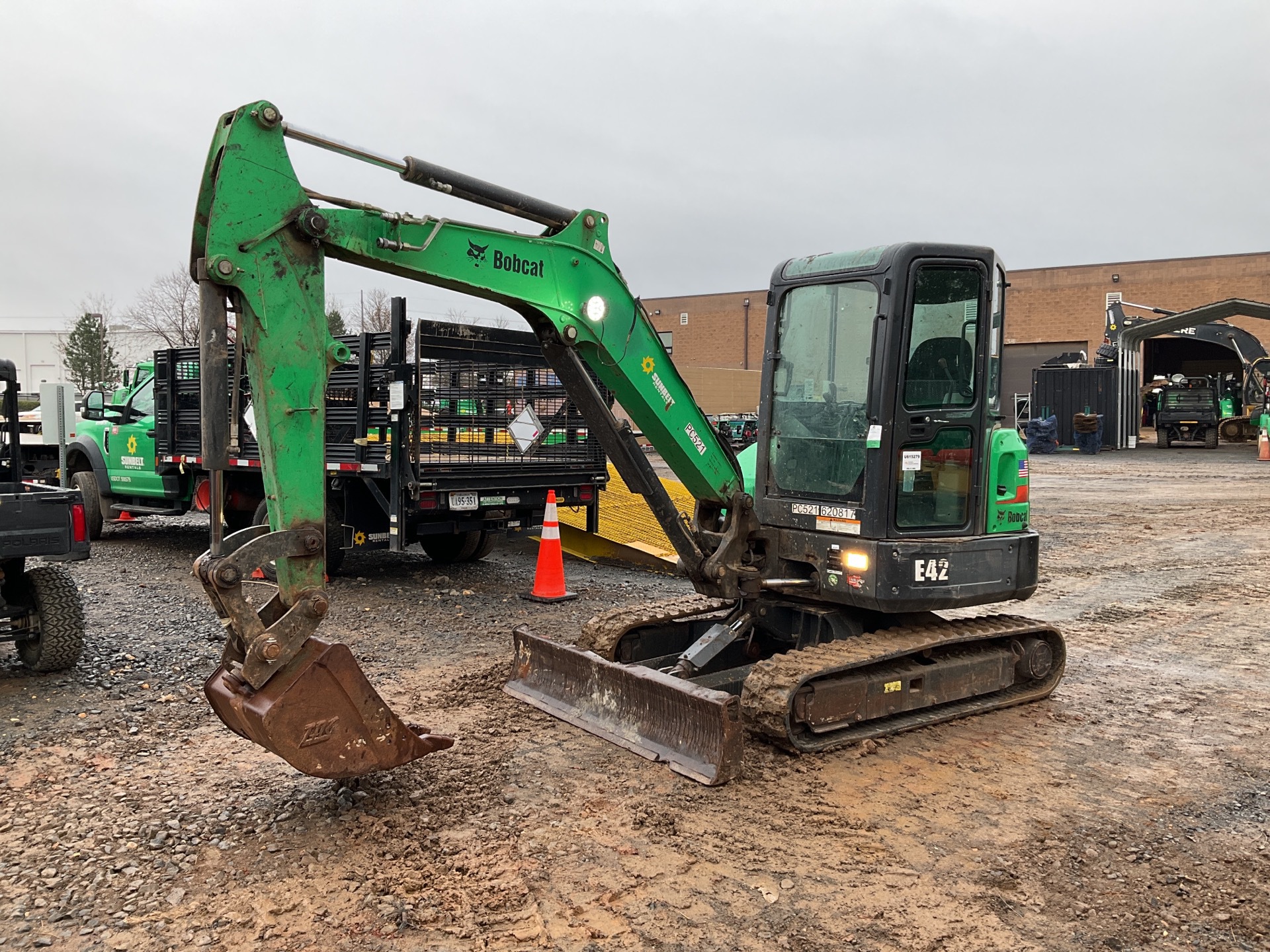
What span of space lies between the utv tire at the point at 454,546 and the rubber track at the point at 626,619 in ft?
15.5

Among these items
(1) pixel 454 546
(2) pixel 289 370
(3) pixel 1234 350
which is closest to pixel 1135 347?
(3) pixel 1234 350

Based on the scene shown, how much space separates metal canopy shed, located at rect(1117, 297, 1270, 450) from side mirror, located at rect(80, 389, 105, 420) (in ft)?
91.0

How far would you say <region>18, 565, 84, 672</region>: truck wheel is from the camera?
21.0ft

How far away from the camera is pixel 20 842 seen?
4023 mm

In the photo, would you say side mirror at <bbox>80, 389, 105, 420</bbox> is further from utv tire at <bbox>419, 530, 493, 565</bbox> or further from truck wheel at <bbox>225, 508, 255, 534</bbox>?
utv tire at <bbox>419, 530, 493, 565</bbox>

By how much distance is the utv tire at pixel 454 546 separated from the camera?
35.3 ft

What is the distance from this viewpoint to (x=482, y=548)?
1088 cm

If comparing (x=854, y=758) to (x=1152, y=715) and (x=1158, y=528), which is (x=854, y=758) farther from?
(x=1158, y=528)

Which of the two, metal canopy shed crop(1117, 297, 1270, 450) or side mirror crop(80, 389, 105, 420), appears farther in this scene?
metal canopy shed crop(1117, 297, 1270, 450)

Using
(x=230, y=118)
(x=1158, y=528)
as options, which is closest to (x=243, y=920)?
(x=230, y=118)

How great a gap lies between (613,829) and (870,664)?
1772mm

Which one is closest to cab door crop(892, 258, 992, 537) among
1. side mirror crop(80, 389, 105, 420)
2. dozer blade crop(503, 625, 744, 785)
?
dozer blade crop(503, 625, 744, 785)

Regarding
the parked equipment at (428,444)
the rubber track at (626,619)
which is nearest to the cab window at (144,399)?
the parked equipment at (428,444)

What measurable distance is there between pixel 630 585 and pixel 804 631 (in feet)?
13.3
